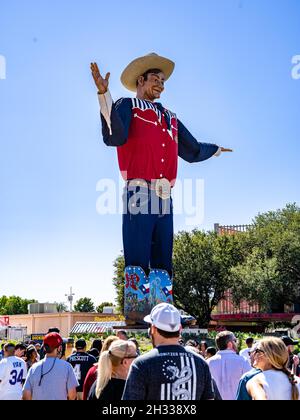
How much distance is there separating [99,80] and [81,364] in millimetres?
4804

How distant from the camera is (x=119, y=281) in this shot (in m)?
39.7

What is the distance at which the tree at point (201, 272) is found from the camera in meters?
36.2

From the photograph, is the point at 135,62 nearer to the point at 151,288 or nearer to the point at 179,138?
the point at 179,138

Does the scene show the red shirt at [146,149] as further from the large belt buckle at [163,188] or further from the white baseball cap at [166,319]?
the white baseball cap at [166,319]

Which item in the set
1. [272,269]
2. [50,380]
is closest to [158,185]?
[50,380]

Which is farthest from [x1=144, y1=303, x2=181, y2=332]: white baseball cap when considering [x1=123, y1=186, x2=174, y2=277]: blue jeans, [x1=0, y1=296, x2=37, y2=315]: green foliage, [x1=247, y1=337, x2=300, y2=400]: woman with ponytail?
[x1=0, y1=296, x2=37, y2=315]: green foliage

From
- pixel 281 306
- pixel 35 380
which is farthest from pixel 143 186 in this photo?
pixel 281 306

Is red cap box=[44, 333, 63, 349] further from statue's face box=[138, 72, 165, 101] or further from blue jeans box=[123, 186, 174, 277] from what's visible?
statue's face box=[138, 72, 165, 101]

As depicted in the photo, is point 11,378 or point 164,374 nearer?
point 164,374

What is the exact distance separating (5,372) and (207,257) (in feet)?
99.5

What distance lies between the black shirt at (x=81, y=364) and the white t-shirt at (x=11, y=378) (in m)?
0.65

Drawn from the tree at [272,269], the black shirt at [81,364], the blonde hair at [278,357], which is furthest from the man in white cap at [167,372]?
the tree at [272,269]

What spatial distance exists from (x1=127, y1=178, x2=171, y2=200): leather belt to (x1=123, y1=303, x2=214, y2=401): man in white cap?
7047 millimetres

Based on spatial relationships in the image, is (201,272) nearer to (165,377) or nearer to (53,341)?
(53,341)
